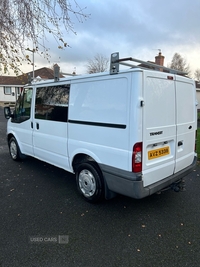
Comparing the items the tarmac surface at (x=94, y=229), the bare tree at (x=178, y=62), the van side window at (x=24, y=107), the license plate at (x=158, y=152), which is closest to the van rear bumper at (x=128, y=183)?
the license plate at (x=158, y=152)

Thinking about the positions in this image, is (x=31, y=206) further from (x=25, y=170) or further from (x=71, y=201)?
(x=25, y=170)

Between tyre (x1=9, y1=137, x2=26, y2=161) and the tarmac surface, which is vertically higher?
tyre (x1=9, y1=137, x2=26, y2=161)

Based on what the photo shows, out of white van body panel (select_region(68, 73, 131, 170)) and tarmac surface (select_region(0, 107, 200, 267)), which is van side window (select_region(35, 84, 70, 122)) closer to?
white van body panel (select_region(68, 73, 131, 170))

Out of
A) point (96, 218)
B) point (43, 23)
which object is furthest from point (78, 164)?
point (43, 23)

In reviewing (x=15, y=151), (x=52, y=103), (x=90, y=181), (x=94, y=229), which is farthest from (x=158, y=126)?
(x=15, y=151)

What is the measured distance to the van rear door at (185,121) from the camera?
309cm

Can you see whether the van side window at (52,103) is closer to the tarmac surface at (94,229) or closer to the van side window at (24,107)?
the van side window at (24,107)

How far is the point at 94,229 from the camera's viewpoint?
2.68 metres

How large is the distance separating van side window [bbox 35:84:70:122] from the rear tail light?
5.26ft

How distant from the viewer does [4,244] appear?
239 cm

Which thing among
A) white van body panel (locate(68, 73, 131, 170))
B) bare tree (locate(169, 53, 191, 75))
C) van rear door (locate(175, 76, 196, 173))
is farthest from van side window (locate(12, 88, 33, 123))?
bare tree (locate(169, 53, 191, 75))

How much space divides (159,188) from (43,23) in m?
4.40

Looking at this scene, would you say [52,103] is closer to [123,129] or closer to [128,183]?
[123,129]

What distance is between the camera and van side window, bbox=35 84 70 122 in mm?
3602
